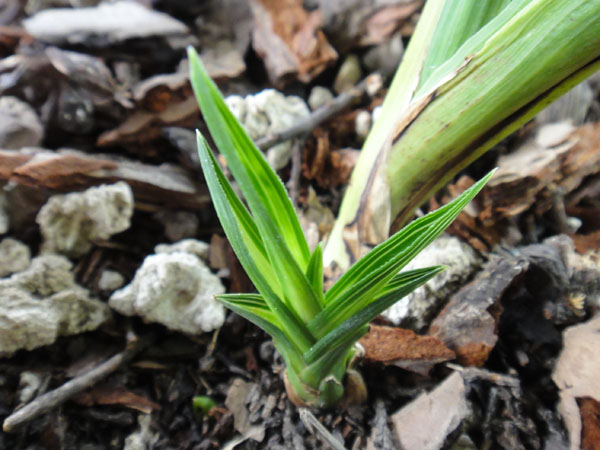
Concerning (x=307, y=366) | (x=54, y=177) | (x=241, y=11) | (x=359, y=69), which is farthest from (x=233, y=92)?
(x=307, y=366)

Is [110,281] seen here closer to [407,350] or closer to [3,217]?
[3,217]

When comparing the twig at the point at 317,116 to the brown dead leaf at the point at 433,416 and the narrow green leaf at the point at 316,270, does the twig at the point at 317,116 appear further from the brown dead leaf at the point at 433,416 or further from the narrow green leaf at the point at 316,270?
the brown dead leaf at the point at 433,416

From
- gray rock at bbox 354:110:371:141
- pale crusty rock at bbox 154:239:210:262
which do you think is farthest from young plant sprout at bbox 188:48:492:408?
gray rock at bbox 354:110:371:141

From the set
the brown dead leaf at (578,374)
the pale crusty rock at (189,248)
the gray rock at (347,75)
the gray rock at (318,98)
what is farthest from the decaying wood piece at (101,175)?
the brown dead leaf at (578,374)

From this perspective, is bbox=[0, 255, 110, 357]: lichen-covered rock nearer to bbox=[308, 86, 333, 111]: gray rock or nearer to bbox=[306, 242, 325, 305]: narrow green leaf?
bbox=[306, 242, 325, 305]: narrow green leaf

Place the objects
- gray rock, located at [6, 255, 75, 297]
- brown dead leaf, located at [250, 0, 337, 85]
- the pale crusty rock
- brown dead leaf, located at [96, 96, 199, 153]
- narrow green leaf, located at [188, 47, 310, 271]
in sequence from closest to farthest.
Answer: narrow green leaf, located at [188, 47, 310, 271] → gray rock, located at [6, 255, 75, 297] → the pale crusty rock → brown dead leaf, located at [96, 96, 199, 153] → brown dead leaf, located at [250, 0, 337, 85]
